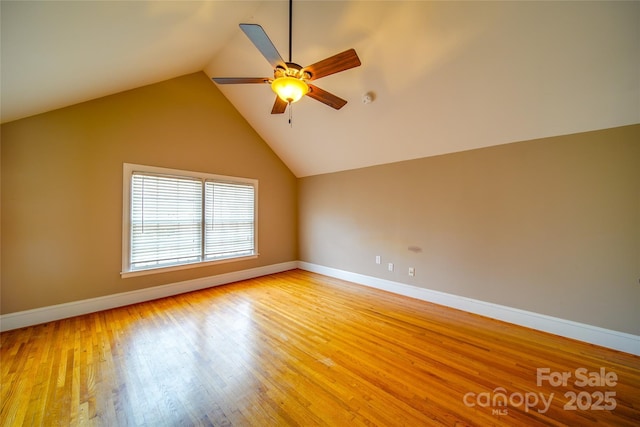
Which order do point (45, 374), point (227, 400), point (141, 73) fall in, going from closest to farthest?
point (227, 400) < point (45, 374) < point (141, 73)

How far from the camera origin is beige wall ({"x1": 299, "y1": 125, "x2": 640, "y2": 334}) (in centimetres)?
228

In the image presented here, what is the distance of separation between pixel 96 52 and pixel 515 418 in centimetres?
451

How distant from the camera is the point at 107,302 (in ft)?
10.2

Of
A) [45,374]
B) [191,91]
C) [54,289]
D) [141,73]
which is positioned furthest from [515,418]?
[191,91]

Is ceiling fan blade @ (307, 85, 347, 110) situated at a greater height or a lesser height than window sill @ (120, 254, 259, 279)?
greater

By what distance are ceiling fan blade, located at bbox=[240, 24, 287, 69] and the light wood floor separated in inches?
103

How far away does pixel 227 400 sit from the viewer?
160cm

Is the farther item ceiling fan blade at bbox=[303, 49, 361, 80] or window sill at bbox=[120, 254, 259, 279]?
window sill at bbox=[120, 254, 259, 279]

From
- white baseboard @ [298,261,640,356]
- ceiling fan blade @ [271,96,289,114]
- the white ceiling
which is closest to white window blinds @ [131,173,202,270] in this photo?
the white ceiling

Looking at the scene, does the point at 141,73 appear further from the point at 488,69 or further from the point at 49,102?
the point at 488,69

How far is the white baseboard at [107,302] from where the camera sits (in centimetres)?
259

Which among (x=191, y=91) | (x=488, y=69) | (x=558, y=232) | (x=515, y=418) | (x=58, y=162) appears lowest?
(x=515, y=418)

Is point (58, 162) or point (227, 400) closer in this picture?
point (227, 400)

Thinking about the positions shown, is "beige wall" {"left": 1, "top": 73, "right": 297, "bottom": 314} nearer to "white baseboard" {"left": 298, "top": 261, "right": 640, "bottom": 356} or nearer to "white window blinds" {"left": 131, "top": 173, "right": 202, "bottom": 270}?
"white window blinds" {"left": 131, "top": 173, "right": 202, "bottom": 270}
